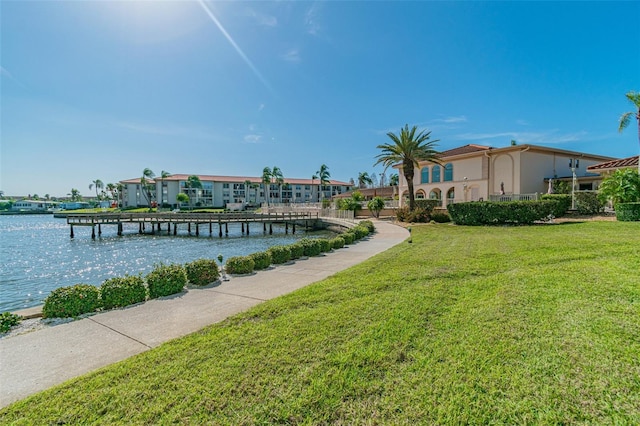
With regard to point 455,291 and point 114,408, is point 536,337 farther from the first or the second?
point 114,408

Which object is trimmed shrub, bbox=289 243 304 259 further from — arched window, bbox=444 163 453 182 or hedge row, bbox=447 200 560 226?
arched window, bbox=444 163 453 182

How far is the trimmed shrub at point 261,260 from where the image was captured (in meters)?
9.33

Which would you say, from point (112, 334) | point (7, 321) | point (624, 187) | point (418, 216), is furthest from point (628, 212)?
point (7, 321)

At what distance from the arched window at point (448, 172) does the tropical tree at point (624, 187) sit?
48.0 feet

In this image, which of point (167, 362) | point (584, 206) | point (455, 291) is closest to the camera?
point (167, 362)

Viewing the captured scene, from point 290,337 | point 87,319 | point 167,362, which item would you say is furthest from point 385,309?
point 87,319

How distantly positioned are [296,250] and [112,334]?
22.7 feet

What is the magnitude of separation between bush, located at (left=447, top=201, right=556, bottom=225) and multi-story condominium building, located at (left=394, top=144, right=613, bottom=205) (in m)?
6.80

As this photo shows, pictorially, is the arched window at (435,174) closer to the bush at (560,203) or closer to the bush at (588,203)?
the bush at (560,203)

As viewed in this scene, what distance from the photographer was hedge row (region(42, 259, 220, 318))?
550 centimetres

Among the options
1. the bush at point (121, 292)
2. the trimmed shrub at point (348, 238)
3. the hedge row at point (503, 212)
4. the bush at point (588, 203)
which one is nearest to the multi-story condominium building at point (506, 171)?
the bush at point (588, 203)

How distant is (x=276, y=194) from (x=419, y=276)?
96035 mm

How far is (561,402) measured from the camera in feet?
8.70

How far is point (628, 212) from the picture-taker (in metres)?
15.5
